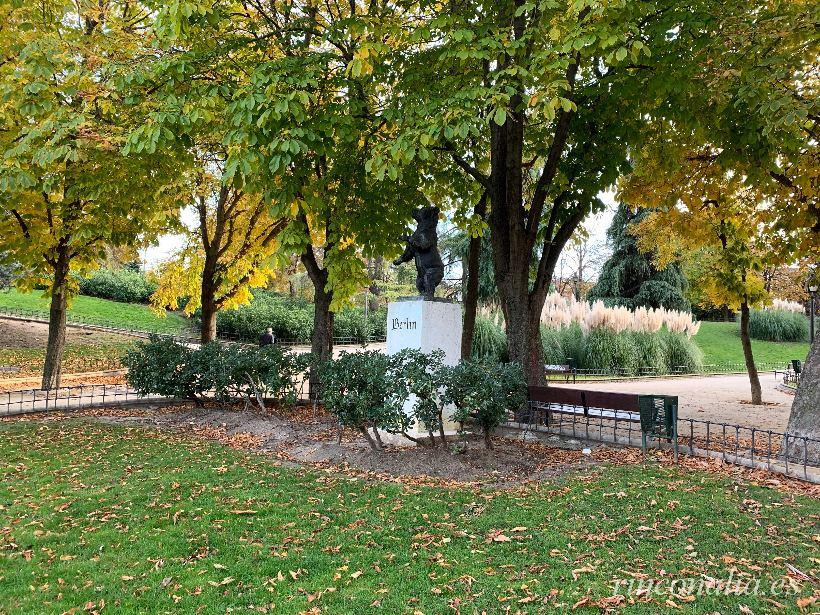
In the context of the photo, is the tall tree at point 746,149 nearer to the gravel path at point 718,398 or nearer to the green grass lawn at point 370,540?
the gravel path at point 718,398

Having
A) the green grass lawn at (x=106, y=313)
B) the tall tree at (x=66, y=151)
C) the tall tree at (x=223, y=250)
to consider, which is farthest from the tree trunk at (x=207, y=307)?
the green grass lawn at (x=106, y=313)

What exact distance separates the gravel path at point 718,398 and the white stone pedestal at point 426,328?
18.4 feet

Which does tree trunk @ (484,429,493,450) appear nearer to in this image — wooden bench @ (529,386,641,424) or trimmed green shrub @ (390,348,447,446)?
trimmed green shrub @ (390,348,447,446)

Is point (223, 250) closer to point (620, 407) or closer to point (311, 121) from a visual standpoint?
point (311, 121)

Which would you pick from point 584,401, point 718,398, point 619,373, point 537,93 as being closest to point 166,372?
point 584,401

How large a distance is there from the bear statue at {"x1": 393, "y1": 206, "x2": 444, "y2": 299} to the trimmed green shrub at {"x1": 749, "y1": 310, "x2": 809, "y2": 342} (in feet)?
122

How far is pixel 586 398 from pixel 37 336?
22538 mm

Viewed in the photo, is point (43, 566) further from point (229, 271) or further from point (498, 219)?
point (229, 271)

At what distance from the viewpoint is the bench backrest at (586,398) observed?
300 inches

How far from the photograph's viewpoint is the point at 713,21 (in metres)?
7.04

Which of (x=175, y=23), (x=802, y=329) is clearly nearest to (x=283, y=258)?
(x=175, y=23)

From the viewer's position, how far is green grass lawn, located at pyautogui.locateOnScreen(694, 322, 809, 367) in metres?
30.9

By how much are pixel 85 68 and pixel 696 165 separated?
1091 cm

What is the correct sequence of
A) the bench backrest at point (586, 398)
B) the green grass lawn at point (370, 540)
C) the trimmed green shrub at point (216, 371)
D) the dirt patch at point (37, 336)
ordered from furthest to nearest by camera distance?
the dirt patch at point (37, 336) → the trimmed green shrub at point (216, 371) → the bench backrest at point (586, 398) → the green grass lawn at point (370, 540)
